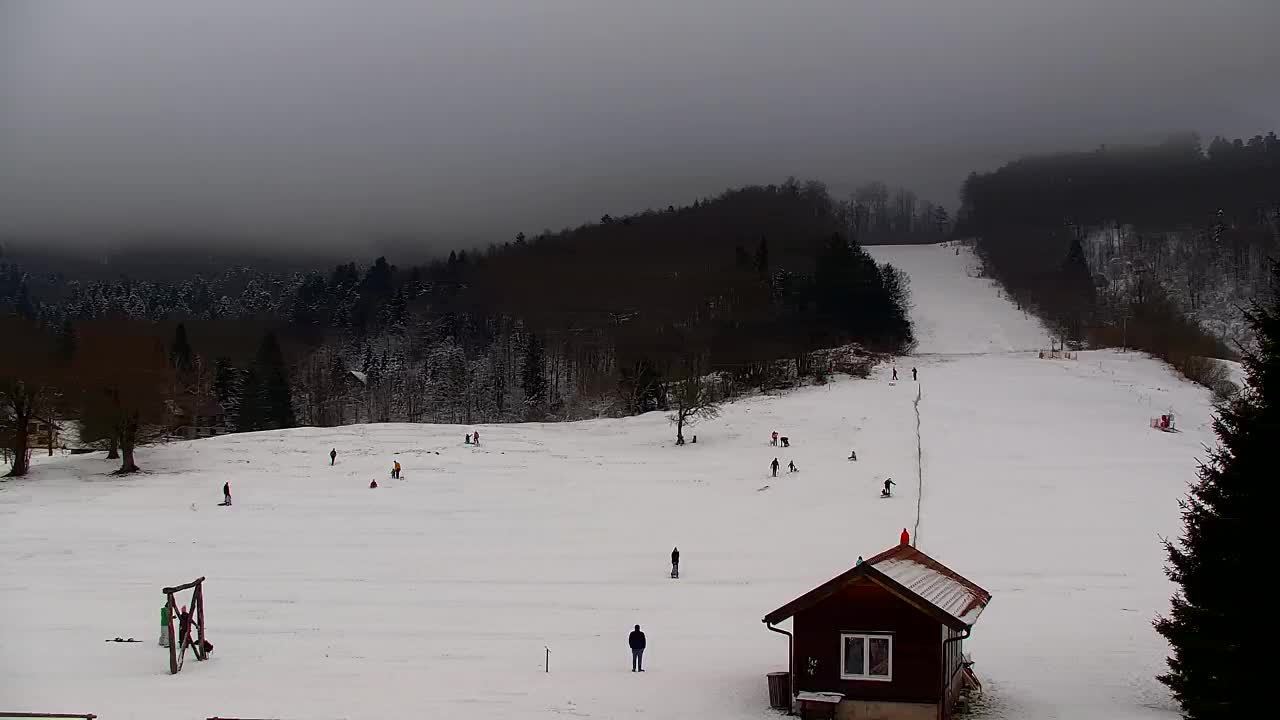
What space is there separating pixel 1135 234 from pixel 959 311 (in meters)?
60.6

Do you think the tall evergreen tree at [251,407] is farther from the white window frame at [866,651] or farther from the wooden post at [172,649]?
the white window frame at [866,651]

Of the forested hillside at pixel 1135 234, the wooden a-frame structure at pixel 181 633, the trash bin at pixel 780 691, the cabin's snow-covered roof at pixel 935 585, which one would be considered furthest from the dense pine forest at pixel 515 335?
the trash bin at pixel 780 691

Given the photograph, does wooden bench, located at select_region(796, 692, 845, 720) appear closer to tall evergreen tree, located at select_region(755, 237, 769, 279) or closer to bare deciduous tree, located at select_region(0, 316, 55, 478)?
bare deciduous tree, located at select_region(0, 316, 55, 478)

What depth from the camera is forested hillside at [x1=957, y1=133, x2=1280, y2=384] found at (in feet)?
370

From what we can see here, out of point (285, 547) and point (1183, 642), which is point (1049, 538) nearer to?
Answer: point (1183, 642)

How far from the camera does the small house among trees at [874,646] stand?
18.8m

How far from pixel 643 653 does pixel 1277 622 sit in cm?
1358

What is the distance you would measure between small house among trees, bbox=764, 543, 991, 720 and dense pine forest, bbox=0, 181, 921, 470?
43342 mm

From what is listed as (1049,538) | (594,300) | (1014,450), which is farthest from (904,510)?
(594,300)

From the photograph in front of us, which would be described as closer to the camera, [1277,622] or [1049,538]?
[1277,622]

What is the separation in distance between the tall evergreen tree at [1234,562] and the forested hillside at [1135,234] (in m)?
76.9

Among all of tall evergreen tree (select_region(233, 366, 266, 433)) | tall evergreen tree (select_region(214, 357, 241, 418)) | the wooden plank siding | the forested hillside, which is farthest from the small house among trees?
tall evergreen tree (select_region(214, 357, 241, 418))

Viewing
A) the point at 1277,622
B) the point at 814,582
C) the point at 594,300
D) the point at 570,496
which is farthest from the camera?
the point at 594,300

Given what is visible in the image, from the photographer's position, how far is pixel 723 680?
2194cm
